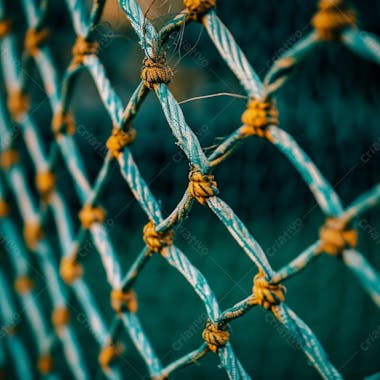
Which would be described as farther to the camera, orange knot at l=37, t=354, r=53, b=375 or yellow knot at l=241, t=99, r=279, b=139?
orange knot at l=37, t=354, r=53, b=375

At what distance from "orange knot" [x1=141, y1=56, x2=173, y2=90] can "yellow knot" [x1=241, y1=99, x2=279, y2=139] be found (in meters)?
0.11

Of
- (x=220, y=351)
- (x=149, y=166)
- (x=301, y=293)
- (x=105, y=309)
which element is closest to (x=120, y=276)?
(x=220, y=351)

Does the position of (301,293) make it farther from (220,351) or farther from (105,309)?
(220,351)

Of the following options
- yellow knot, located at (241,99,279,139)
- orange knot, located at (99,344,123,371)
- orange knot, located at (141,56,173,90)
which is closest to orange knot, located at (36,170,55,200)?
orange knot, located at (99,344,123,371)

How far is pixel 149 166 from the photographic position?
2539 millimetres

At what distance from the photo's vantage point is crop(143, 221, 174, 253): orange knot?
24.0 inches

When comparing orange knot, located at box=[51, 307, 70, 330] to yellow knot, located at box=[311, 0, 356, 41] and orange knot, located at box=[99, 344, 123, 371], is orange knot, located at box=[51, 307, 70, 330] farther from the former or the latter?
yellow knot, located at box=[311, 0, 356, 41]

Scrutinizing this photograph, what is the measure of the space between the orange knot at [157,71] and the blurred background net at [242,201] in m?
0.46

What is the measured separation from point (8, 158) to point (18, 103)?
0.43 ft

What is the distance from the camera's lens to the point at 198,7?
48 centimetres

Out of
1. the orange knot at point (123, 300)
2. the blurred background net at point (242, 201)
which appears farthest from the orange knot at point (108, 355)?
the orange knot at point (123, 300)

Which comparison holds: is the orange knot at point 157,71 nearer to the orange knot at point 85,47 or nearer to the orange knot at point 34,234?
the orange knot at point 85,47

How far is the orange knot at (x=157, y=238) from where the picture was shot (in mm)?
608

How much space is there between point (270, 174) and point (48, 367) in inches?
58.0
